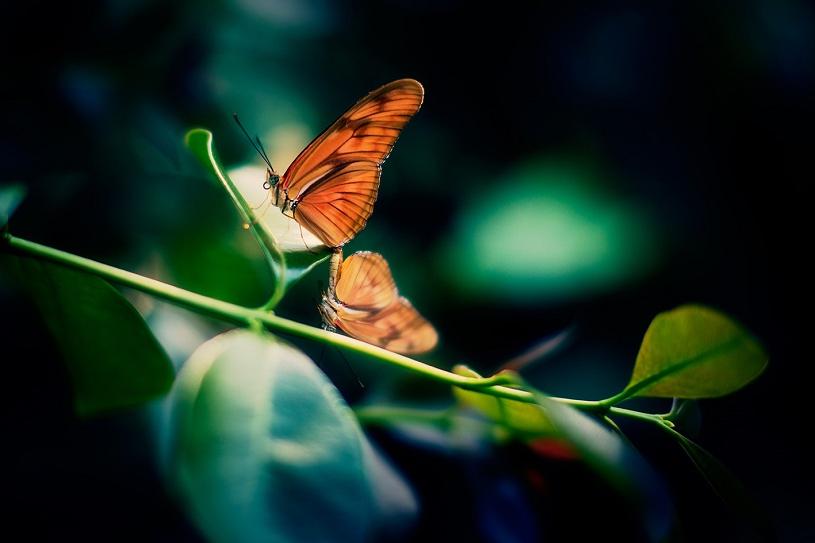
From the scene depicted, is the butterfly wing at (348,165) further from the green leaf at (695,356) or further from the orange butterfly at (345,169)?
the green leaf at (695,356)

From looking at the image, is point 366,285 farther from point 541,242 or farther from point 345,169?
point 541,242

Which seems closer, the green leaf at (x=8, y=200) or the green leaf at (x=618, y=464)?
the green leaf at (x=618, y=464)

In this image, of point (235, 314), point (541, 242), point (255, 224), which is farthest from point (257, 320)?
point (541, 242)

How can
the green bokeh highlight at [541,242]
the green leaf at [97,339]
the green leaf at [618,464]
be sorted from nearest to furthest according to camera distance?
the green leaf at [618,464] → the green leaf at [97,339] → the green bokeh highlight at [541,242]

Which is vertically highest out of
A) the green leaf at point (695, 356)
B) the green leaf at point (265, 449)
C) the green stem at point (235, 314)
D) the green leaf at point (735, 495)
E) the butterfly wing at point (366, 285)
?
the green leaf at point (695, 356)

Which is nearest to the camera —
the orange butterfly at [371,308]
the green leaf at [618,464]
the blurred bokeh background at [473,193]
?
the green leaf at [618,464]

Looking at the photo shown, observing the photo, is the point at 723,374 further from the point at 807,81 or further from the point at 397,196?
the point at 807,81

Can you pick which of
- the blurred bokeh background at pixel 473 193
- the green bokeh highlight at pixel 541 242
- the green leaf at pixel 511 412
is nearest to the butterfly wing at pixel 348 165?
the blurred bokeh background at pixel 473 193
